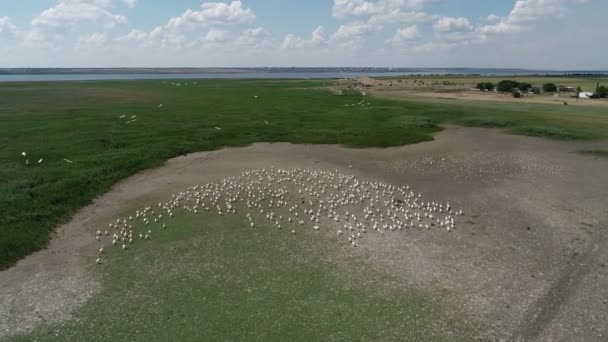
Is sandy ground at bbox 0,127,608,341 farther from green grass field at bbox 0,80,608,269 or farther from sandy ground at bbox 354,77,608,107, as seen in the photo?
sandy ground at bbox 354,77,608,107

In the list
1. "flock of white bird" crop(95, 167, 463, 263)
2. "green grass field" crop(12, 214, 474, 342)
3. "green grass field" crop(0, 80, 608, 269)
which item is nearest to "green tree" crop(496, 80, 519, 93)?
"green grass field" crop(0, 80, 608, 269)

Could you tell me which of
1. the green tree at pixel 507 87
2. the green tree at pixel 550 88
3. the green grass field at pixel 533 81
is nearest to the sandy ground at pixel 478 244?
the green tree at pixel 507 87

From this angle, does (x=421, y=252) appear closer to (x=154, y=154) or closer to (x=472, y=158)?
(x=472, y=158)

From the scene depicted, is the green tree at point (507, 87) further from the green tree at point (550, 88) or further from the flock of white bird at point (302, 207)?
the flock of white bird at point (302, 207)

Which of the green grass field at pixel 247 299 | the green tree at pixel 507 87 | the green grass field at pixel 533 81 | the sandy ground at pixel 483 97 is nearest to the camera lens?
the green grass field at pixel 247 299

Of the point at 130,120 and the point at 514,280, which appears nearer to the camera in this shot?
the point at 514,280

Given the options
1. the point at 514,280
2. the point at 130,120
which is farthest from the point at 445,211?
the point at 130,120

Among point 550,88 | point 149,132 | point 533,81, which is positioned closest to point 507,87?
point 550,88
